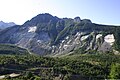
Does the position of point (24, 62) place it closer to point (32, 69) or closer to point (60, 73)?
point (32, 69)

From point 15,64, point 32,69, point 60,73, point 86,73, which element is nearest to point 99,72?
point 86,73

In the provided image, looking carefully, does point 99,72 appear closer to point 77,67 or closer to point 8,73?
point 77,67

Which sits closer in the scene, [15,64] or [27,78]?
[27,78]

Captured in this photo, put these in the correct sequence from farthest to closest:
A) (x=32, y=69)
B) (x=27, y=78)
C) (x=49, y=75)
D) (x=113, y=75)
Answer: (x=32, y=69) < (x=49, y=75) < (x=27, y=78) < (x=113, y=75)

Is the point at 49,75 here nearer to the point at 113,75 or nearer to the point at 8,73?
the point at 8,73

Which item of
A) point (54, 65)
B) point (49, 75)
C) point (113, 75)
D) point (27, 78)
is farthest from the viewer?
point (54, 65)

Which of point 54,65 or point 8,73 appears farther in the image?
point 54,65

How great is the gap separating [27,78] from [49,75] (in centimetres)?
3316

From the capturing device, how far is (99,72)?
172125mm

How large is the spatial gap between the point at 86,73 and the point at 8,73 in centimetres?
4471

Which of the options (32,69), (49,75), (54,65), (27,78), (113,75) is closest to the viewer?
(113,75)

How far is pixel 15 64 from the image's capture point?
174m

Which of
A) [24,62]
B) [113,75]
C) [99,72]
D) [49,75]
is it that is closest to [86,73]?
[99,72]

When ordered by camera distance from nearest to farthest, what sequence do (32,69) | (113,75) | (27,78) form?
(113,75) → (27,78) → (32,69)
